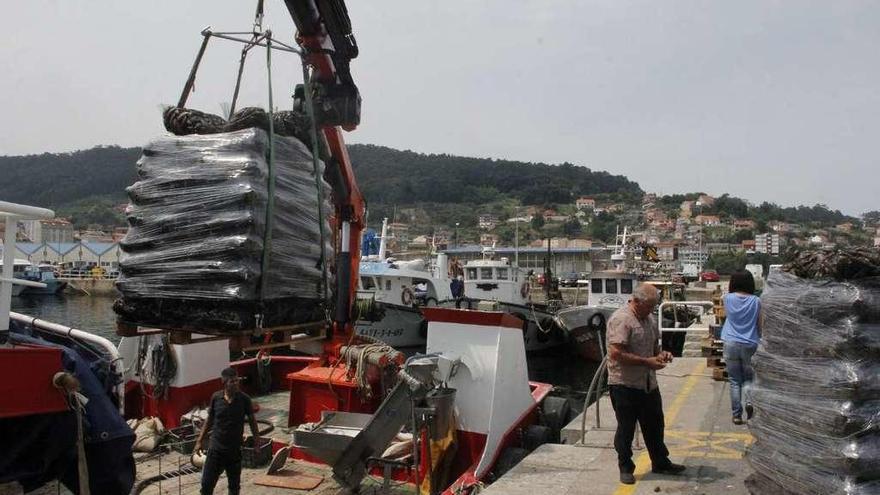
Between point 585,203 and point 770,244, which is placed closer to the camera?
point 770,244

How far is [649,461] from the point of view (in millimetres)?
5207

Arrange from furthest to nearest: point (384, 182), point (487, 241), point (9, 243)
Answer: point (384, 182) < point (487, 241) < point (9, 243)

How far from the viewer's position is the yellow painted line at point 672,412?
4590mm

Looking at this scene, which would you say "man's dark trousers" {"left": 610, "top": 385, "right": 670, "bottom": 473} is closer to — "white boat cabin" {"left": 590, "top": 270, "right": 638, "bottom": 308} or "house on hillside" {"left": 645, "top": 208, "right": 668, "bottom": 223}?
"white boat cabin" {"left": 590, "top": 270, "right": 638, "bottom": 308}

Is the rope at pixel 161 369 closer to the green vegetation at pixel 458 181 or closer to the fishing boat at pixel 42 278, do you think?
the fishing boat at pixel 42 278

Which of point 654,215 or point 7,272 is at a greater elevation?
point 654,215

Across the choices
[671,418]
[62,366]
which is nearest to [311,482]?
[62,366]

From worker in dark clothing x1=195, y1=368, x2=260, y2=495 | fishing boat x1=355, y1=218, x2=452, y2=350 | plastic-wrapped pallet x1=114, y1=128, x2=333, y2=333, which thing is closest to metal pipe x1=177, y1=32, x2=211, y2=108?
plastic-wrapped pallet x1=114, y1=128, x2=333, y2=333

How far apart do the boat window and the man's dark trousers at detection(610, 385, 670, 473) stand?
811 inches

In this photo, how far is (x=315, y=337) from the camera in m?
4.58

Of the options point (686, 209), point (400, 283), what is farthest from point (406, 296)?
point (686, 209)

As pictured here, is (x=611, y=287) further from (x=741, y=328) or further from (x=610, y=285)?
(x=741, y=328)

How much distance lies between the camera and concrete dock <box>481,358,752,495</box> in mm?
4621

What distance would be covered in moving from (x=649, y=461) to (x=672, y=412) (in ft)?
6.36
